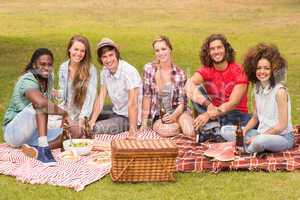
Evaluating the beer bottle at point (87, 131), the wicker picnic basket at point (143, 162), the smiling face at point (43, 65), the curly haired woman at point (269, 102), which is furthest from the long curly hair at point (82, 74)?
the curly haired woman at point (269, 102)

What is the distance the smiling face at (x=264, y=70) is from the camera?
288 inches

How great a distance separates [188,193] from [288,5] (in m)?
27.7

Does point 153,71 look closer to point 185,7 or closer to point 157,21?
point 157,21

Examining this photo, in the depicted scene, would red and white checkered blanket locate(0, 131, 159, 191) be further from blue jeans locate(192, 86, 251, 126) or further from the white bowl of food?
blue jeans locate(192, 86, 251, 126)

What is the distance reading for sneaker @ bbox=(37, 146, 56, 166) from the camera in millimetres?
7044

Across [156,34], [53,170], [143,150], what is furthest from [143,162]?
[156,34]

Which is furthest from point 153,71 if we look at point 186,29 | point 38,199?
point 186,29

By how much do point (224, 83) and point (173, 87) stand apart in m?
0.74

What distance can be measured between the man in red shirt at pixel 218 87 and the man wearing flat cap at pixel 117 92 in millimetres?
734

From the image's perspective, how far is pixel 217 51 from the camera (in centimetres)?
809

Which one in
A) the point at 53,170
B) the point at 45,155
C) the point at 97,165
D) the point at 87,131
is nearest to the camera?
the point at 53,170

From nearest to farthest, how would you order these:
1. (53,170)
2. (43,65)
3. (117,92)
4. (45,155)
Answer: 1. (53,170)
2. (45,155)
3. (43,65)
4. (117,92)

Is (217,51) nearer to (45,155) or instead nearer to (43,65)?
(43,65)

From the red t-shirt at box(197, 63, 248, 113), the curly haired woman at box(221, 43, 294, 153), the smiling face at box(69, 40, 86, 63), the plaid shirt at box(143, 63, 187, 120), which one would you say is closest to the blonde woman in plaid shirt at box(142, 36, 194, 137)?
the plaid shirt at box(143, 63, 187, 120)
